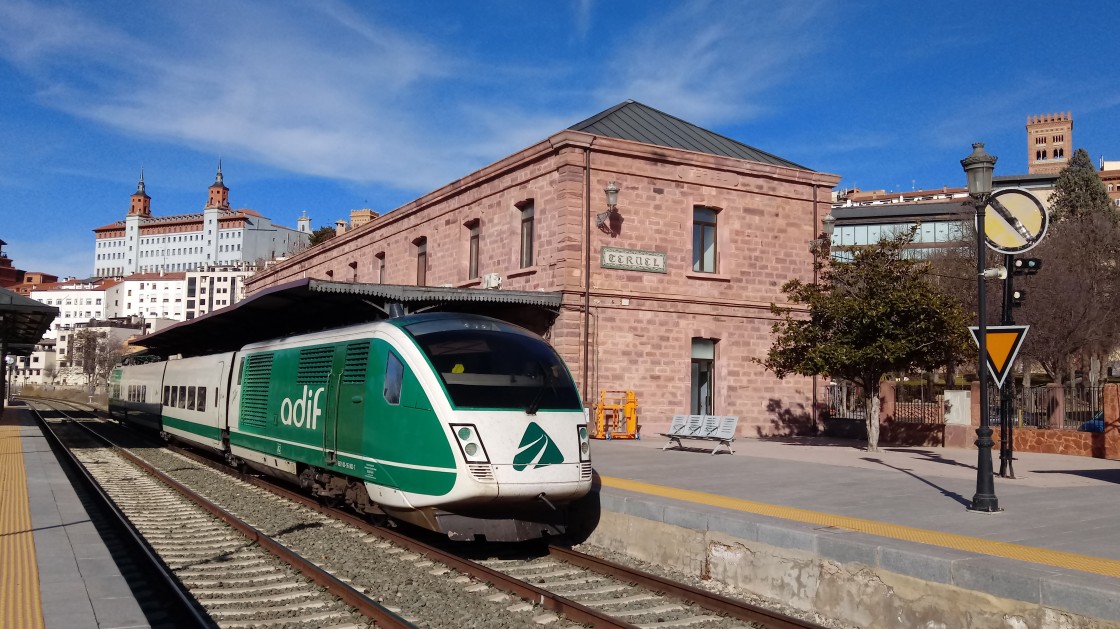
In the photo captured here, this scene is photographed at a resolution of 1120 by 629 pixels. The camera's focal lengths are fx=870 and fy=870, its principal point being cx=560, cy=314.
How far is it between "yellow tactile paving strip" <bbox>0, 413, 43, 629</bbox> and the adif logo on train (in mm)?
3326

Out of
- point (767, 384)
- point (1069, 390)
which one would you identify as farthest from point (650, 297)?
point (1069, 390)

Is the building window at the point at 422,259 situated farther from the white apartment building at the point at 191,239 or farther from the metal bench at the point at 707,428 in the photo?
the white apartment building at the point at 191,239

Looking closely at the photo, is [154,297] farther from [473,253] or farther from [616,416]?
[616,416]

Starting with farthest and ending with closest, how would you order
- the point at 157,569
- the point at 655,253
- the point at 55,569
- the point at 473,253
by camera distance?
the point at 473,253 < the point at 655,253 < the point at 157,569 < the point at 55,569

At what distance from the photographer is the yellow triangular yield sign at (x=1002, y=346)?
1090 cm

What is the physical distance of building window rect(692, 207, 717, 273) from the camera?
23625 mm

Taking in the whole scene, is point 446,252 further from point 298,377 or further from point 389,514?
point 389,514

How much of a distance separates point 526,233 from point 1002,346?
1465 centimetres

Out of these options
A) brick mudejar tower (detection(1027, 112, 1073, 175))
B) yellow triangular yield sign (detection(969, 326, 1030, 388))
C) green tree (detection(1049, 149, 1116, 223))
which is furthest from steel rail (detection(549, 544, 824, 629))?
brick mudejar tower (detection(1027, 112, 1073, 175))

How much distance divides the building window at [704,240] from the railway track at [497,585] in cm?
1454

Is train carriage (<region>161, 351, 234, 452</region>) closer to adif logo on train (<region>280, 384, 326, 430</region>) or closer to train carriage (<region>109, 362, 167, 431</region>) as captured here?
train carriage (<region>109, 362, 167, 431</region>)

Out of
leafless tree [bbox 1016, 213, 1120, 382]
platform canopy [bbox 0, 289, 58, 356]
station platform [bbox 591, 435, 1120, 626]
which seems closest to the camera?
station platform [bbox 591, 435, 1120, 626]

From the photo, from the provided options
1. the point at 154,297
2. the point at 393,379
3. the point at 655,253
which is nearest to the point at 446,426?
the point at 393,379

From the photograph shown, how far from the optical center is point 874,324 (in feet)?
58.9
